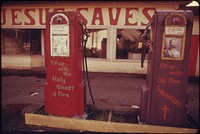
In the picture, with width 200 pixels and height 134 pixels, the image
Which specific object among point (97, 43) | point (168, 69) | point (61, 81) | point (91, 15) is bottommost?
point (61, 81)

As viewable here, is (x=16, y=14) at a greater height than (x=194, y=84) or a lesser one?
greater

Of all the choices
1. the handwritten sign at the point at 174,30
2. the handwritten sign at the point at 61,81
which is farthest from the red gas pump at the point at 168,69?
the handwritten sign at the point at 61,81

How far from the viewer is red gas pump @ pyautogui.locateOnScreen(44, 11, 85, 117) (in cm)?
399

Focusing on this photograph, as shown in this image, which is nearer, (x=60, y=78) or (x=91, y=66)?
(x=60, y=78)

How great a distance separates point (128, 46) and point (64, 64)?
19.8 ft

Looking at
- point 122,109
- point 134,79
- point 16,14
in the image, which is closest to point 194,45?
point 134,79

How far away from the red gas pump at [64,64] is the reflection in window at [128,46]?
5.40 metres

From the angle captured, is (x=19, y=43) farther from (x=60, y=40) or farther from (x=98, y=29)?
(x=60, y=40)

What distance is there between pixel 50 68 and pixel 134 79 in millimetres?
5123

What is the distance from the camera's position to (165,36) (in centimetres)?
366

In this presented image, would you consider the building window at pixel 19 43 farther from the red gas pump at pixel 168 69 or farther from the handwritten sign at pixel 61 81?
the red gas pump at pixel 168 69

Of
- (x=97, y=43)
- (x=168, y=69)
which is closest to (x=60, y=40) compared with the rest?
(x=168, y=69)

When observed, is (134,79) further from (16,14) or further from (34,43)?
(16,14)

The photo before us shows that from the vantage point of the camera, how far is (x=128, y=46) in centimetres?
961
